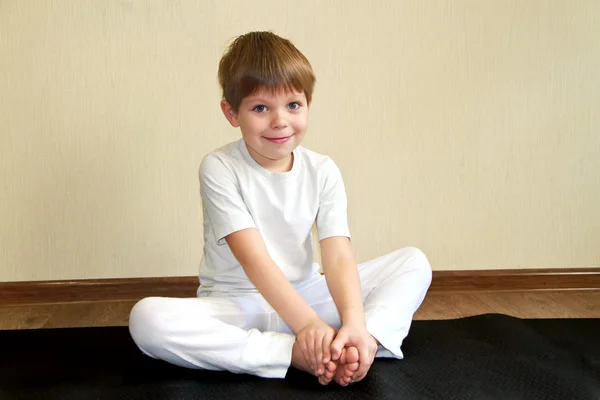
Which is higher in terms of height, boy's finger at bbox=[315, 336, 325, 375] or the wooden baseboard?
boy's finger at bbox=[315, 336, 325, 375]

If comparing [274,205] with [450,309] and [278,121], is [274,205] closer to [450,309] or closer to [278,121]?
[278,121]

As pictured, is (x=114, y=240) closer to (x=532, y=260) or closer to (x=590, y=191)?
(x=532, y=260)

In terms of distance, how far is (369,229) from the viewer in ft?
6.08

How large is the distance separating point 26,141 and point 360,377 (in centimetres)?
109

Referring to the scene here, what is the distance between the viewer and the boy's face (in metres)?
1.21

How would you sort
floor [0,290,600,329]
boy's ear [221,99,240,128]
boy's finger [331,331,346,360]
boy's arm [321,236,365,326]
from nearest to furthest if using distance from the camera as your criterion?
boy's finger [331,331,346,360]
boy's arm [321,236,365,326]
boy's ear [221,99,240,128]
floor [0,290,600,329]

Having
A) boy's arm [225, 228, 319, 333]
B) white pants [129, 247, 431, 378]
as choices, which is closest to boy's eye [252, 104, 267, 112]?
boy's arm [225, 228, 319, 333]

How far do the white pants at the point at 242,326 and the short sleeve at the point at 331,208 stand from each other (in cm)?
12

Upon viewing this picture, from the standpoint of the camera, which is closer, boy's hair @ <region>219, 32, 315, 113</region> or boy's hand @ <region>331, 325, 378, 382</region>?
boy's hand @ <region>331, 325, 378, 382</region>

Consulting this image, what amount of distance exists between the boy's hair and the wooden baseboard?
72 centimetres

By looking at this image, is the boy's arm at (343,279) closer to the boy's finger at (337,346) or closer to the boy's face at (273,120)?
the boy's finger at (337,346)

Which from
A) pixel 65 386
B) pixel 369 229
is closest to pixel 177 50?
pixel 369 229

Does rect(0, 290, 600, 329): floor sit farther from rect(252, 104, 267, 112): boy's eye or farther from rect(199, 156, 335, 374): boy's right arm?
rect(252, 104, 267, 112): boy's eye

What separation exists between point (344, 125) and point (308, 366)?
83cm
